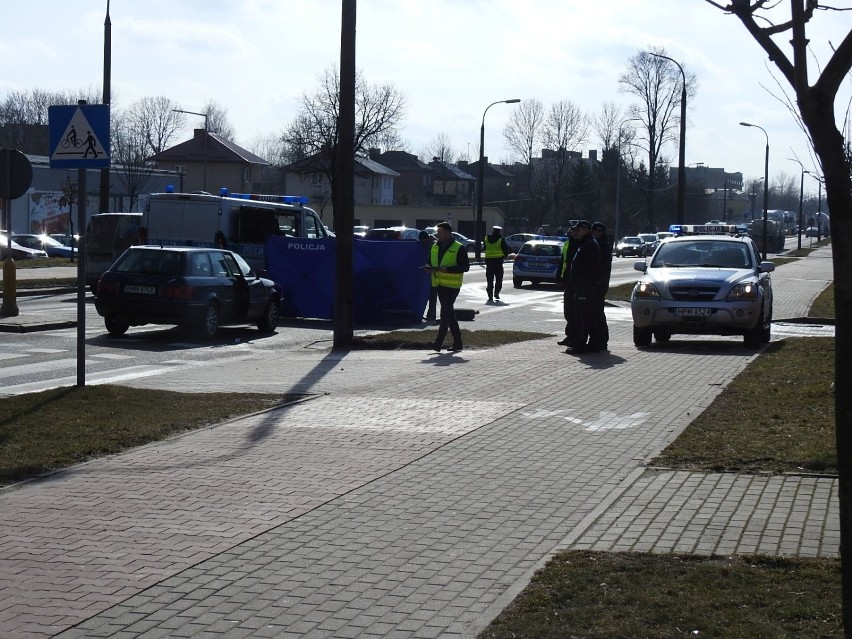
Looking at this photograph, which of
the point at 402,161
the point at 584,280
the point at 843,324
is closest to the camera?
the point at 843,324

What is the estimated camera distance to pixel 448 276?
1755 centimetres

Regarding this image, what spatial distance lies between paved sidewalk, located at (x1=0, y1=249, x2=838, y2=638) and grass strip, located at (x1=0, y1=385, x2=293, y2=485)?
0.27 m

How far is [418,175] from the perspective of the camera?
483 ft

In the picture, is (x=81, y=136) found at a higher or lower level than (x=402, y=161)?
lower

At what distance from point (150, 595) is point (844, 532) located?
2994 millimetres

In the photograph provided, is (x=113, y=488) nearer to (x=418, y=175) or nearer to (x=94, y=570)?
(x=94, y=570)

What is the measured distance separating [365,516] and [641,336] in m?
11.8

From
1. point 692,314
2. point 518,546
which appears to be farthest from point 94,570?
point 692,314

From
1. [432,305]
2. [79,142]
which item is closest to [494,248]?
[432,305]

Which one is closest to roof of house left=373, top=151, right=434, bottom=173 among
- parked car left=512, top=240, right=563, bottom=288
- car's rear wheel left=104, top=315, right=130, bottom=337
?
parked car left=512, top=240, right=563, bottom=288

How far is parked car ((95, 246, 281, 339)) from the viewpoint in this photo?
1931 cm

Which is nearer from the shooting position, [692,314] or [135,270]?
[692,314]

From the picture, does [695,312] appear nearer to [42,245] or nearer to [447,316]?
[447,316]

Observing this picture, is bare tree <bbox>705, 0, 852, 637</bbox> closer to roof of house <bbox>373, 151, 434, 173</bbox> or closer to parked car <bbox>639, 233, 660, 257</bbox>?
parked car <bbox>639, 233, 660, 257</bbox>
